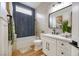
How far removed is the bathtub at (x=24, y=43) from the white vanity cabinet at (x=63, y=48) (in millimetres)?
495

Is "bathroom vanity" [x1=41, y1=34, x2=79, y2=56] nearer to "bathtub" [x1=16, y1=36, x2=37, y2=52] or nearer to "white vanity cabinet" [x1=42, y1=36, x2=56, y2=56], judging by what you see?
"white vanity cabinet" [x1=42, y1=36, x2=56, y2=56]

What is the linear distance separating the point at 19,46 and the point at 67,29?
970 millimetres

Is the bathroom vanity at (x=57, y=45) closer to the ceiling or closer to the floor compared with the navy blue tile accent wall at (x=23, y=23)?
closer to the floor

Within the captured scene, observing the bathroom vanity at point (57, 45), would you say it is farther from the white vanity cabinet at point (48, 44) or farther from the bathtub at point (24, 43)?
the bathtub at point (24, 43)

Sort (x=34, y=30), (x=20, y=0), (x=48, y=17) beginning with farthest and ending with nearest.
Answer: (x=48, y=17) < (x=34, y=30) < (x=20, y=0)

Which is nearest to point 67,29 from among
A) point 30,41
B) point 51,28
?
point 51,28

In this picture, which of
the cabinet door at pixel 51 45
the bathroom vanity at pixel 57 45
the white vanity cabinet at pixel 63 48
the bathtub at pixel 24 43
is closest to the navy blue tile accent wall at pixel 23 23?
the bathtub at pixel 24 43

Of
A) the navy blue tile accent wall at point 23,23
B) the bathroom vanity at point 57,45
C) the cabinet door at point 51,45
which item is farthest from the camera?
the cabinet door at point 51,45

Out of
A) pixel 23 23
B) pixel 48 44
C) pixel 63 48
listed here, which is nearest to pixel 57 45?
pixel 63 48

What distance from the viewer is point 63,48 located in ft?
4.63

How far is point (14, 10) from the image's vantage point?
1.40 metres

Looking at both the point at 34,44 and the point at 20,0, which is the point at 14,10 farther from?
the point at 34,44

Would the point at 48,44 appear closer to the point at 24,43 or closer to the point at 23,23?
the point at 24,43

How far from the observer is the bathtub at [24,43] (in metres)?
1.46
